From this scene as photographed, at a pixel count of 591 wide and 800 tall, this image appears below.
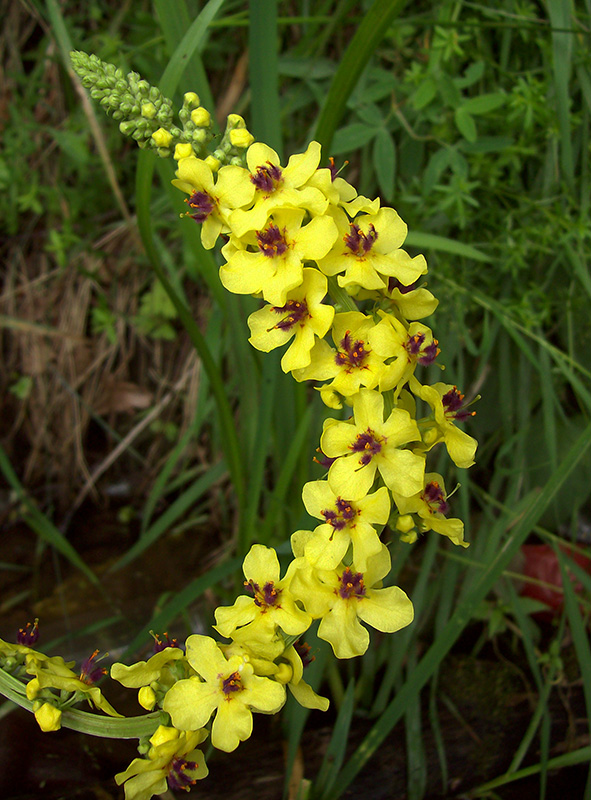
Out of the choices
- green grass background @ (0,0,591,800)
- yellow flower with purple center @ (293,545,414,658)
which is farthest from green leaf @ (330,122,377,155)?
yellow flower with purple center @ (293,545,414,658)

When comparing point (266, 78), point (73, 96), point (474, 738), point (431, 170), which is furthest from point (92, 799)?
point (73, 96)

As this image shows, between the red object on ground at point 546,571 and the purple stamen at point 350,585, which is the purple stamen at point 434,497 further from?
the red object on ground at point 546,571


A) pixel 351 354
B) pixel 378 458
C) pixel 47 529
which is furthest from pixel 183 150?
pixel 47 529

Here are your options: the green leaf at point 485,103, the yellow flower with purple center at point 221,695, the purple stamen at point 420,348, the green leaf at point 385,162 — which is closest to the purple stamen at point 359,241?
the purple stamen at point 420,348

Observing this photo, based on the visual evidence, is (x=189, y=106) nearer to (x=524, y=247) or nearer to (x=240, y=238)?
(x=240, y=238)

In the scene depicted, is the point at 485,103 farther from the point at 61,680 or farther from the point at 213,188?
the point at 61,680

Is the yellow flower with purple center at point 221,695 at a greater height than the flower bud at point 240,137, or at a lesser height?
lesser

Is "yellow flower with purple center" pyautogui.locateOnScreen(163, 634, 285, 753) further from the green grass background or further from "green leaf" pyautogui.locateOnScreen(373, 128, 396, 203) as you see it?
"green leaf" pyautogui.locateOnScreen(373, 128, 396, 203)
